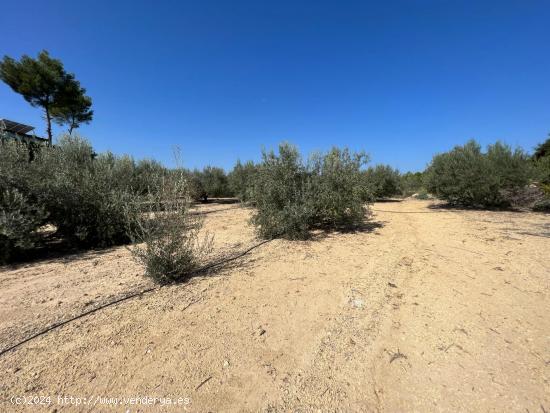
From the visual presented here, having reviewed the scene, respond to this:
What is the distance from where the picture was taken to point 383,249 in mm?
5082

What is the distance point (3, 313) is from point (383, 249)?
18.9 ft

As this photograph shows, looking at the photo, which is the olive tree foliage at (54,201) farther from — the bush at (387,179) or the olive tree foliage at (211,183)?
the bush at (387,179)

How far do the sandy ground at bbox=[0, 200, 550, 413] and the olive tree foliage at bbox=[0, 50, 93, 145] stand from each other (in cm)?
1471

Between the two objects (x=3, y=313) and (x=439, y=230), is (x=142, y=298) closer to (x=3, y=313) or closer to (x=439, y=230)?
(x=3, y=313)

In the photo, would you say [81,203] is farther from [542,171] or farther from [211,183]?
[542,171]

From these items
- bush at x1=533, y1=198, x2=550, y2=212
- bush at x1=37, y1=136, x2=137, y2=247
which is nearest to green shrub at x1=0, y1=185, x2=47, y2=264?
bush at x1=37, y1=136, x2=137, y2=247

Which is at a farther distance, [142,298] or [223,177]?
[223,177]

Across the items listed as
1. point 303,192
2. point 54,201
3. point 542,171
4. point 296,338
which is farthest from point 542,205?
point 54,201

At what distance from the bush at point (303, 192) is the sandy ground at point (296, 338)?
1.93 m

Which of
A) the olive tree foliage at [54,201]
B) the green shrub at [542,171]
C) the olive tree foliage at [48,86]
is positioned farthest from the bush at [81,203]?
the green shrub at [542,171]

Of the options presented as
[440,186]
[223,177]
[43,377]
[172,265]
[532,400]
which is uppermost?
[223,177]

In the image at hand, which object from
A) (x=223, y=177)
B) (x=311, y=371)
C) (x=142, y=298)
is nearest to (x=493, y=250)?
(x=311, y=371)

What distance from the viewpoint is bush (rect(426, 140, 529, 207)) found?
9.97 m

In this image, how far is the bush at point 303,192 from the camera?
6.01 metres
